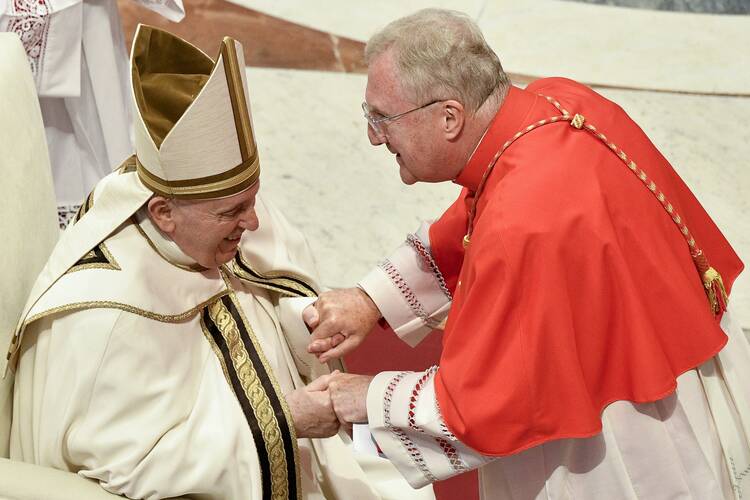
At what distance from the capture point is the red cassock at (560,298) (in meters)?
2.43

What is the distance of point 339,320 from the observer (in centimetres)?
302

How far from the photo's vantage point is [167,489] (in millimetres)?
2529

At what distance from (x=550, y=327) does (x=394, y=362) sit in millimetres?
1858

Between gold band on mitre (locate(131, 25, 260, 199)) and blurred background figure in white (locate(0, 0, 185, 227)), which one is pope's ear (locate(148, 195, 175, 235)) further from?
blurred background figure in white (locate(0, 0, 185, 227))

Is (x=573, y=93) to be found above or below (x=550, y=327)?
above

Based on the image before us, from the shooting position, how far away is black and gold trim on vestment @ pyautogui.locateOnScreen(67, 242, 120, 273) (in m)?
2.56

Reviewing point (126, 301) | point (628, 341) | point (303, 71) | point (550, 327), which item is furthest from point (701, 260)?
point (303, 71)

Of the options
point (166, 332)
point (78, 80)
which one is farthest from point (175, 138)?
point (78, 80)

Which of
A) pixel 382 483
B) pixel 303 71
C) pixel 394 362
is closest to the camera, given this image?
pixel 382 483

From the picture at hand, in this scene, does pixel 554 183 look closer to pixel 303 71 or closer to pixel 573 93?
pixel 573 93

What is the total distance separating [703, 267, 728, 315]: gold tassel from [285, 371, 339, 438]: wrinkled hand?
927 mm

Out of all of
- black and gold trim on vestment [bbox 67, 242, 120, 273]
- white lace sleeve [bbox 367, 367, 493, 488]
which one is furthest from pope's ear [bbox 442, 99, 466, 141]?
black and gold trim on vestment [bbox 67, 242, 120, 273]

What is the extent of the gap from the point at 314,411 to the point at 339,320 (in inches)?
14.3

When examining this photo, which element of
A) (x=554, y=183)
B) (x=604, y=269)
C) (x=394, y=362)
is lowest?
(x=394, y=362)
